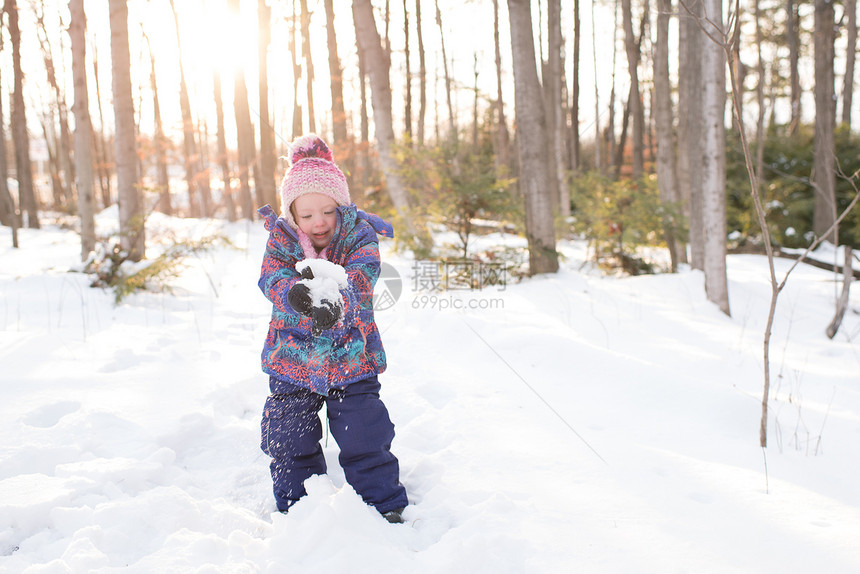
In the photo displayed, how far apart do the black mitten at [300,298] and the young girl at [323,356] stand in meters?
0.17

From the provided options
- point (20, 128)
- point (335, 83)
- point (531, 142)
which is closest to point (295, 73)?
point (335, 83)

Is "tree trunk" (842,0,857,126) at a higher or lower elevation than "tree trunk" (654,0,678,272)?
higher

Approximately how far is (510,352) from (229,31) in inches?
445

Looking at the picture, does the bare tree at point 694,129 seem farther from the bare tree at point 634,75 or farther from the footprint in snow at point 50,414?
the footprint in snow at point 50,414

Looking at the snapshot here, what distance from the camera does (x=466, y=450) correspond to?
7.96ft

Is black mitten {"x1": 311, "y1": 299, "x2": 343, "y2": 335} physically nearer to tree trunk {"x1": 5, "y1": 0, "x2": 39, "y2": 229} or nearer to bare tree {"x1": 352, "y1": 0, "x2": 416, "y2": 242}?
bare tree {"x1": 352, "y1": 0, "x2": 416, "y2": 242}

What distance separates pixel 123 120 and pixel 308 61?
9.42 meters

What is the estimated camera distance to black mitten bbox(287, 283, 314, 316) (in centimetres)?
179

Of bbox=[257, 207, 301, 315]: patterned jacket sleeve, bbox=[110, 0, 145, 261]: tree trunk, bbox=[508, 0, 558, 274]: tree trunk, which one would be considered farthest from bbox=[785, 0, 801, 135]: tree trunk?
bbox=[257, 207, 301, 315]: patterned jacket sleeve

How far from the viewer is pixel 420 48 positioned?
1622 cm

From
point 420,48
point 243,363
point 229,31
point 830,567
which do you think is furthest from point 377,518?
point 420,48

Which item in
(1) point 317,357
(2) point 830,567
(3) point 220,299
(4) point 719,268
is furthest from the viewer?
(3) point 220,299

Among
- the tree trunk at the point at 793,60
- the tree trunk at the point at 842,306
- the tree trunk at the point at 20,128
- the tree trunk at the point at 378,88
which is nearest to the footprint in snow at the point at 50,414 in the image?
the tree trunk at the point at 378,88

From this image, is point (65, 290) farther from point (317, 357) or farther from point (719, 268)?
point (719, 268)
